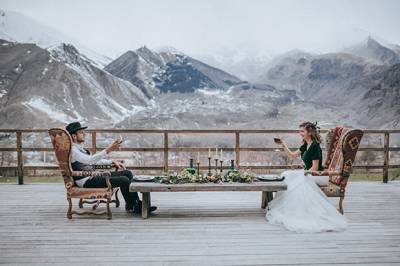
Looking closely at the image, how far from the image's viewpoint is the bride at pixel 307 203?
12.3ft

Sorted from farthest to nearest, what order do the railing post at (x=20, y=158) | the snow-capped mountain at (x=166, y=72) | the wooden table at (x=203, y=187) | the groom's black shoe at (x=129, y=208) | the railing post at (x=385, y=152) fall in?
the snow-capped mountain at (x=166, y=72)
the railing post at (x=385, y=152)
the railing post at (x=20, y=158)
the groom's black shoe at (x=129, y=208)
the wooden table at (x=203, y=187)

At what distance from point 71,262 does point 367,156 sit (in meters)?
16.8

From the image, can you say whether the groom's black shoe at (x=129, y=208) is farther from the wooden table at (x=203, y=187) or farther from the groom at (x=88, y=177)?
the wooden table at (x=203, y=187)

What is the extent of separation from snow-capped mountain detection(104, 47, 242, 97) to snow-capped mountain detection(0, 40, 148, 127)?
6.46ft

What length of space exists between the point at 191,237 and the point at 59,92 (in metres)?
57.2

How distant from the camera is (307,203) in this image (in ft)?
12.9

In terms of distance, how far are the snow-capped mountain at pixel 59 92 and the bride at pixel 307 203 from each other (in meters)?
40.0

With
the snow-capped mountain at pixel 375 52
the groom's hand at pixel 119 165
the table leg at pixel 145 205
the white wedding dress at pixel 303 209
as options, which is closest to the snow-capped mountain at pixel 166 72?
the snow-capped mountain at pixel 375 52

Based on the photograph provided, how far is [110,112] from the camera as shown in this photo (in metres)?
55.0

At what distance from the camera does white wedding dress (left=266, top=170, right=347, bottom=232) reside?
374 centimetres

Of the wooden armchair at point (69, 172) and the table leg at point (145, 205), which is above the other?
the wooden armchair at point (69, 172)

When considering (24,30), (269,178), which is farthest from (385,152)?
(24,30)

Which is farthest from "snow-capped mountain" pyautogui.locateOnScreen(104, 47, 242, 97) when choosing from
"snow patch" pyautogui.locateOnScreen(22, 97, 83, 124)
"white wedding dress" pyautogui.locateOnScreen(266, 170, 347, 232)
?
"white wedding dress" pyautogui.locateOnScreen(266, 170, 347, 232)

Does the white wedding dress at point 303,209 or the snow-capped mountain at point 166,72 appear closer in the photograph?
the white wedding dress at point 303,209
